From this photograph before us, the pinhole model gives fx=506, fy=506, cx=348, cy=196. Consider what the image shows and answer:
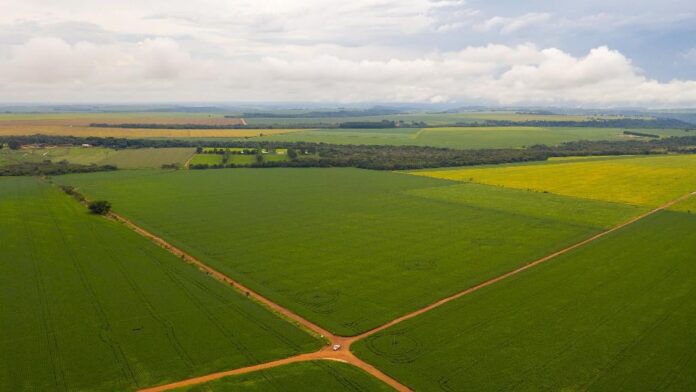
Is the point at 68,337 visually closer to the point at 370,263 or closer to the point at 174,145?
the point at 370,263

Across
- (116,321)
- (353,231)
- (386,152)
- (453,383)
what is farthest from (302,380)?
(386,152)

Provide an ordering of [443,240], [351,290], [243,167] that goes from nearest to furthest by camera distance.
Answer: [351,290] < [443,240] < [243,167]

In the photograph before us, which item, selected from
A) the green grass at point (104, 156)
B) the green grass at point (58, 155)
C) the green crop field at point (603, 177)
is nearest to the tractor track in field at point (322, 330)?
the green crop field at point (603, 177)

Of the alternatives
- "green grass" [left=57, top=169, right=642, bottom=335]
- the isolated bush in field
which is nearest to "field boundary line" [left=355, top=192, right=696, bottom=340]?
"green grass" [left=57, top=169, right=642, bottom=335]

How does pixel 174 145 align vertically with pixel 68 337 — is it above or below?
above

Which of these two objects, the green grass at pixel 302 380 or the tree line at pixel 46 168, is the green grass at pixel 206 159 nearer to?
the tree line at pixel 46 168

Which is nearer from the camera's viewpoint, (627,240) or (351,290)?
(351,290)

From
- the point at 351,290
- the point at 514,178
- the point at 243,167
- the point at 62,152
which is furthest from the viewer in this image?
the point at 62,152

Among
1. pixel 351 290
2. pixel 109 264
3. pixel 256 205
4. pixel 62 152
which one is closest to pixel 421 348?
pixel 351 290
